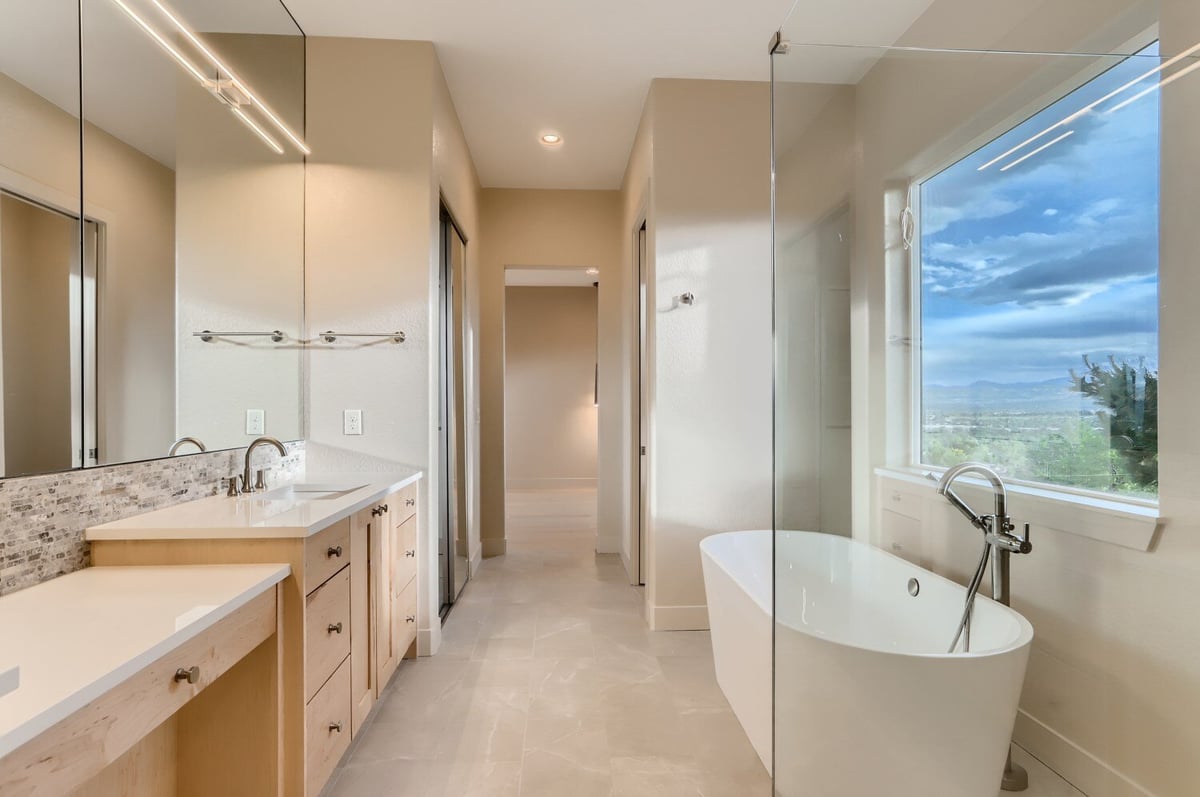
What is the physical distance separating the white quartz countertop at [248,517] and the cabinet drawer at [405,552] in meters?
0.25

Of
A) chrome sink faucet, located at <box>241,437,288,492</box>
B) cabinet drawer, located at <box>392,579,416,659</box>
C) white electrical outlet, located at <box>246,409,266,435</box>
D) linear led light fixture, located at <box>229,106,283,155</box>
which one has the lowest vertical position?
cabinet drawer, located at <box>392,579,416,659</box>

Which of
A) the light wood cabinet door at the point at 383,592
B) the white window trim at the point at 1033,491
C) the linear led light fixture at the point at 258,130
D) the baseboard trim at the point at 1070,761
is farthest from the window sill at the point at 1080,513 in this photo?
the linear led light fixture at the point at 258,130

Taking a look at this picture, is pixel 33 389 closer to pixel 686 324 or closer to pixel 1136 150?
pixel 1136 150

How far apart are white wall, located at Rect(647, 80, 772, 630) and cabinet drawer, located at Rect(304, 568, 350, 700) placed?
168cm

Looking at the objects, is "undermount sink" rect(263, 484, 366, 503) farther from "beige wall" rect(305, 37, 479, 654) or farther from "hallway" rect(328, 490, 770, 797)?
"hallway" rect(328, 490, 770, 797)

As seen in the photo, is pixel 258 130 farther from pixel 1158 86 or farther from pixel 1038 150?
pixel 1158 86

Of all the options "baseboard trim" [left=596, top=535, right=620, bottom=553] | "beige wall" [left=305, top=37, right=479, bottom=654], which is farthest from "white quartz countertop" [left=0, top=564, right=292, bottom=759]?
"baseboard trim" [left=596, top=535, right=620, bottom=553]

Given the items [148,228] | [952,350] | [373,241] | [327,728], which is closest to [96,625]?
[327,728]

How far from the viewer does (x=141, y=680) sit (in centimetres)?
101

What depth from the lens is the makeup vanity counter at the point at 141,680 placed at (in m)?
0.84

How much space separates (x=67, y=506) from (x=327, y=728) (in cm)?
88

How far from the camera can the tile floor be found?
1848 mm

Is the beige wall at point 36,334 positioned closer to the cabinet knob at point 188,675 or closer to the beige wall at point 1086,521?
the cabinet knob at point 188,675

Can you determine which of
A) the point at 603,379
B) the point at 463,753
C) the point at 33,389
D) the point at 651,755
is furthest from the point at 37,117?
the point at 603,379
